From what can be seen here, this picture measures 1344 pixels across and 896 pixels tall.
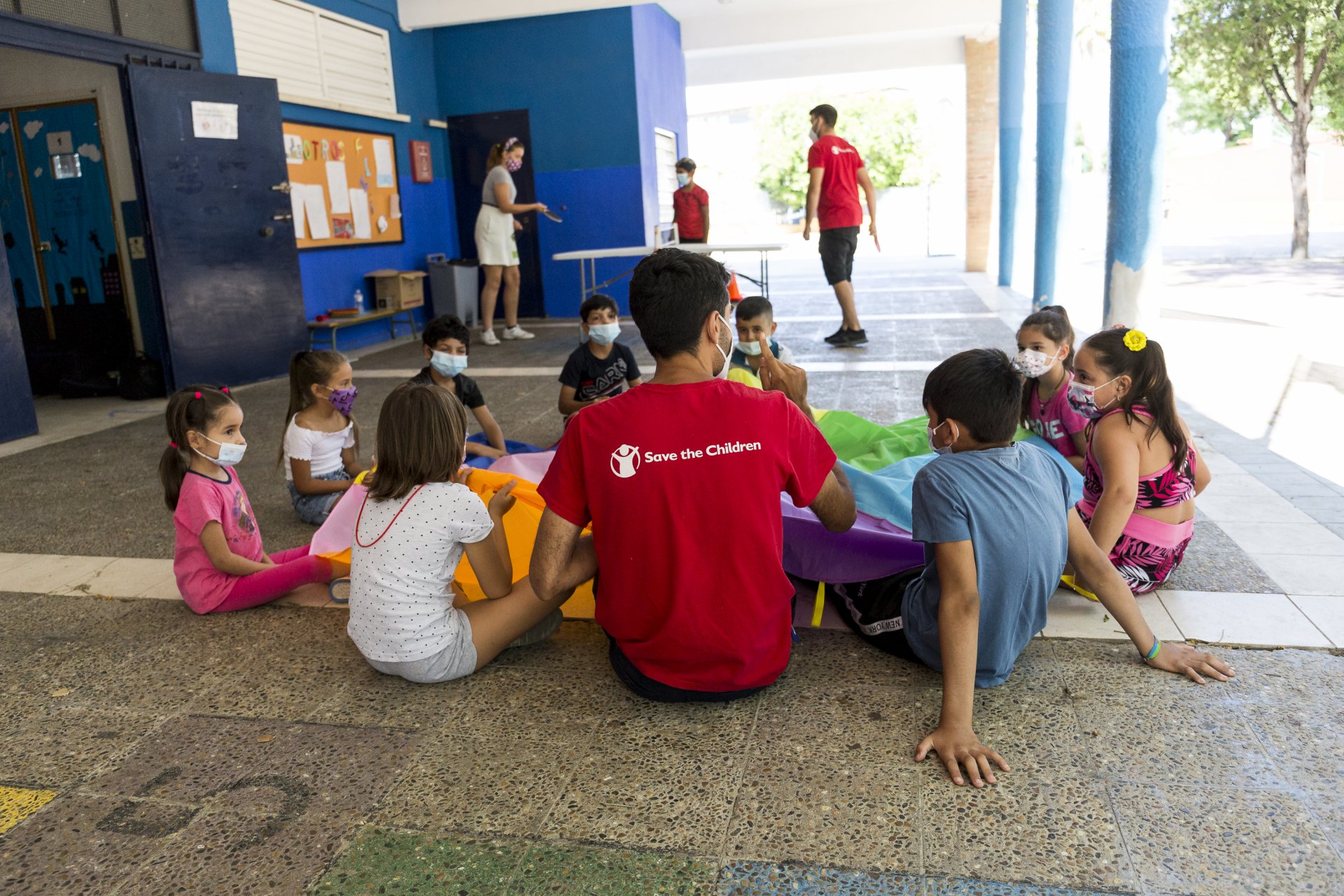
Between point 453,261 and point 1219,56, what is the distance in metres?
13.0

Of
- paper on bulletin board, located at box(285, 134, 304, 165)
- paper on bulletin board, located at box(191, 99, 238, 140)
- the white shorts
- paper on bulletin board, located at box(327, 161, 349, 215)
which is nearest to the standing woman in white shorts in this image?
the white shorts

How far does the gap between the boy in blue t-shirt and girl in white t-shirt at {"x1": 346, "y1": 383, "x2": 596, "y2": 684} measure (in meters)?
0.89

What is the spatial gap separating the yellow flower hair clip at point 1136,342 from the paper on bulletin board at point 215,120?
7096 mm

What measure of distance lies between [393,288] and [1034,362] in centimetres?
818

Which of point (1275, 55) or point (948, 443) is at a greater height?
point (1275, 55)

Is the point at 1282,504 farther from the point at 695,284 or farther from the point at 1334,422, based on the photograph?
the point at 695,284

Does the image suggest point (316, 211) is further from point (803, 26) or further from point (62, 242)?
point (803, 26)

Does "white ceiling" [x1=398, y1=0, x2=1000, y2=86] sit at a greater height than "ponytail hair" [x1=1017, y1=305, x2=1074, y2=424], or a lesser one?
greater

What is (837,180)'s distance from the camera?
8664 millimetres

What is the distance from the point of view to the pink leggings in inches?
132

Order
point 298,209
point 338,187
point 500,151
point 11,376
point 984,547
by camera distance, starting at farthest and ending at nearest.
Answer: point 500,151, point 338,187, point 298,209, point 11,376, point 984,547

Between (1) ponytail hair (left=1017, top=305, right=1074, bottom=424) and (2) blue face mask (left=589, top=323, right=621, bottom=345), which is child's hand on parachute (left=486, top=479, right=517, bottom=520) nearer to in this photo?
(1) ponytail hair (left=1017, top=305, right=1074, bottom=424)

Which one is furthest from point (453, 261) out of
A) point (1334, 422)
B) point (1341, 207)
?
point (1341, 207)

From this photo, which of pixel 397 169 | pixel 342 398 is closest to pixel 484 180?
pixel 397 169
